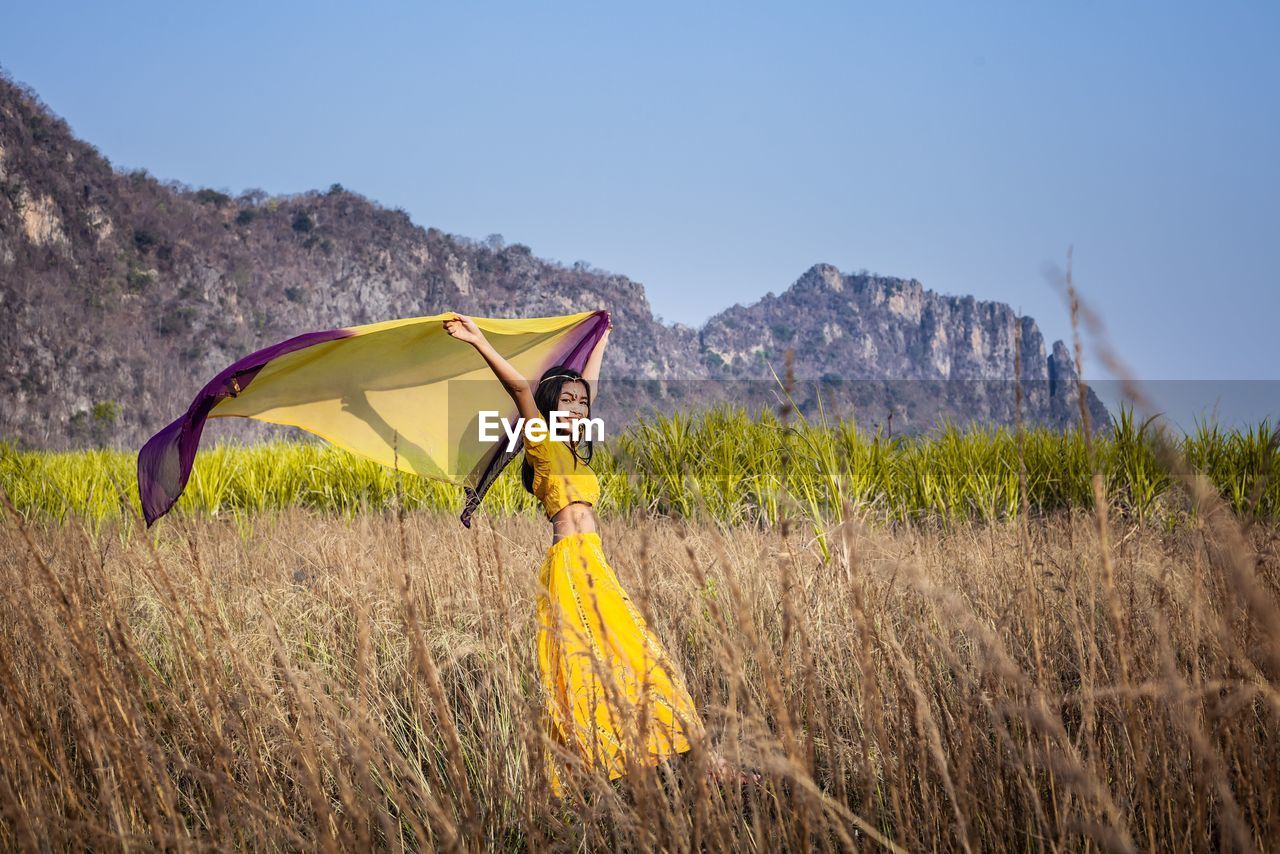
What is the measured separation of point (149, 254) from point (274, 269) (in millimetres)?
16894

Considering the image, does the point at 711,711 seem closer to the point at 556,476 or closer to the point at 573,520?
the point at 573,520

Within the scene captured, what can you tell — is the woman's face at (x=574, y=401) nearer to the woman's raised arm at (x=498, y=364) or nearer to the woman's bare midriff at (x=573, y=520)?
the woman's raised arm at (x=498, y=364)

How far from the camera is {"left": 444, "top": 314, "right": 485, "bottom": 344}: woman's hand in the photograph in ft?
8.88

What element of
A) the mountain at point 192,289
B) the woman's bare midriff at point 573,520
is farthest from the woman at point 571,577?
the mountain at point 192,289

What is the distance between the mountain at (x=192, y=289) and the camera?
60.3 metres

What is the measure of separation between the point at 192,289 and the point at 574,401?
85.0 metres

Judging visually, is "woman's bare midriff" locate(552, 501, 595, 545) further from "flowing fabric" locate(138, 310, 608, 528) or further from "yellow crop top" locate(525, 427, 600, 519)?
"flowing fabric" locate(138, 310, 608, 528)

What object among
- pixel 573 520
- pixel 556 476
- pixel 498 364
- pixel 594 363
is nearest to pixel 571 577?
pixel 573 520

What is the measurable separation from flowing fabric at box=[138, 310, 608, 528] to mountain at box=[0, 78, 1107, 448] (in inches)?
99.9

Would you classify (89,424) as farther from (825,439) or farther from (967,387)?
(967,387)

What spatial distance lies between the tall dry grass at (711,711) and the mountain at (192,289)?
10.3ft

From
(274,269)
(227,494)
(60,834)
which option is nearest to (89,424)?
(274,269)

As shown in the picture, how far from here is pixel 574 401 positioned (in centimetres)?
319

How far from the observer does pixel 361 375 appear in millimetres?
3686
